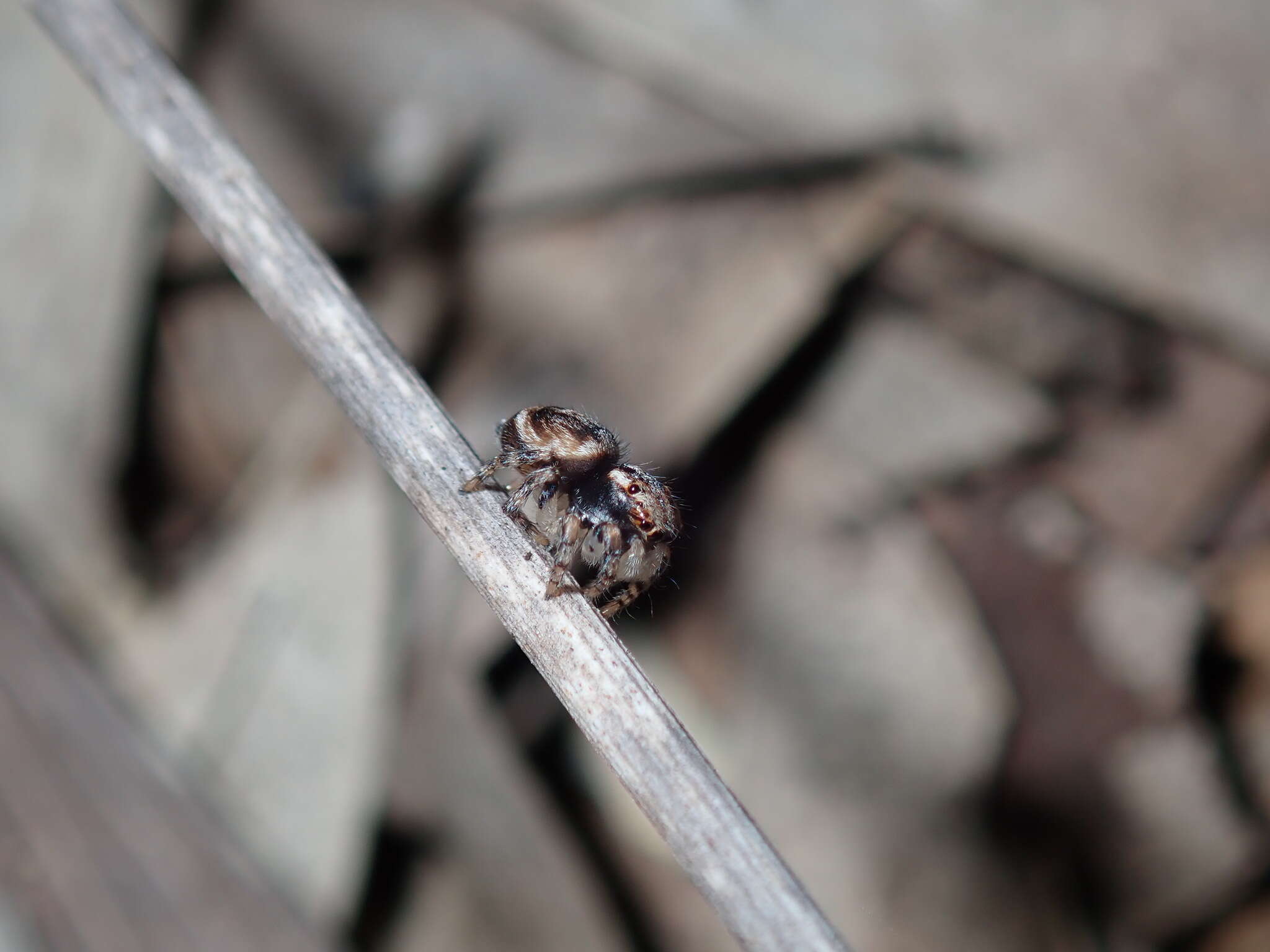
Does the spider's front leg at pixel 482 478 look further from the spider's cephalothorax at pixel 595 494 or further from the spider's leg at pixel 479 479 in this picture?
the spider's cephalothorax at pixel 595 494

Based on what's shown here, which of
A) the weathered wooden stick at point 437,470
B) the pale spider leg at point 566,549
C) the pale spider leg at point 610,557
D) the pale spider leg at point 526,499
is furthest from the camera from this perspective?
the pale spider leg at point 610,557

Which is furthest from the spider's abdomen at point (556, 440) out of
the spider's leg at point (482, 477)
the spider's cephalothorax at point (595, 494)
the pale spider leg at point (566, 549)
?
the spider's leg at point (482, 477)

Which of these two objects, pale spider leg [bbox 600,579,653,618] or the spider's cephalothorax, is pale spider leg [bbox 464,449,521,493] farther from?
pale spider leg [bbox 600,579,653,618]

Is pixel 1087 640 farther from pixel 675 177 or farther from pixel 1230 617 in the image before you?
pixel 675 177

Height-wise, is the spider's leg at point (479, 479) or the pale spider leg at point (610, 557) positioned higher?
the spider's leg at point (479, 479)

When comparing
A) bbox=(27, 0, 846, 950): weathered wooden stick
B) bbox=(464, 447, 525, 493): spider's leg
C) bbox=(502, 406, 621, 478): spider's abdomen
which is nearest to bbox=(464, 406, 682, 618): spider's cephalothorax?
bbox=(502, 406, 621, 478): spider's abdomen

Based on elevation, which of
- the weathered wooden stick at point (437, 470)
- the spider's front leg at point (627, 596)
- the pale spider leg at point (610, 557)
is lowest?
the spider's front leg at point (627, 596)

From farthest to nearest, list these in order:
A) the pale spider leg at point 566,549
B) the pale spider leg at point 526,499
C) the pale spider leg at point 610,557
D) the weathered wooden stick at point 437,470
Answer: the pale spider leg at point 610,557 → the pale spider leg at point 526,499 → the pale spider leg at point 566,549 → the weathered wooden stick at point 437,470
